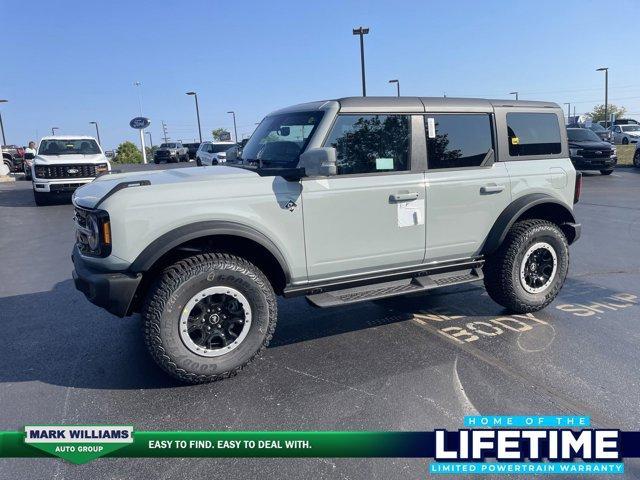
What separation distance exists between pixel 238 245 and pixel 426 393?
1.73m

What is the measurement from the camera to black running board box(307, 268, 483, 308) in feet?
12.9

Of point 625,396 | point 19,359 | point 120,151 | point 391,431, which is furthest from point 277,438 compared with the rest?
point 120,151

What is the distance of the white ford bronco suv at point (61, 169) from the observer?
547 inches

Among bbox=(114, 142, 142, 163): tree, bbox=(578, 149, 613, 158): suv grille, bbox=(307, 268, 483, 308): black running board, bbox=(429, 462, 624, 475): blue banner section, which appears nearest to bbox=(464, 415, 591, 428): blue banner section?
bbox=(429, 462, 624, 475): blue banner section

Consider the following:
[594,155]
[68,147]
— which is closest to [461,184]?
[68,147]

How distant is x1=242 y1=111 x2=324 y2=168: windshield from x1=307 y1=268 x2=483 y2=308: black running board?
1.09 meters

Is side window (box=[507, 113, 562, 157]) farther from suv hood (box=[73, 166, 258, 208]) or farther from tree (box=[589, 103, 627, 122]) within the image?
tree (box=[589, 103, 627, 122])

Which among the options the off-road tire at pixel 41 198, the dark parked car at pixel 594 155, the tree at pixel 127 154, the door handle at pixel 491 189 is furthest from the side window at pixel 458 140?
the tree at pixel 127 154

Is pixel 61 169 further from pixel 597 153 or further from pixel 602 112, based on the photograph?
pixel 602 112

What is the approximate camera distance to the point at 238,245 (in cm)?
381

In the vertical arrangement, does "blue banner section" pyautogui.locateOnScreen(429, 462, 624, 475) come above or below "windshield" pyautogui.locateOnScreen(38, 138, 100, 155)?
below

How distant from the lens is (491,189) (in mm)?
4539

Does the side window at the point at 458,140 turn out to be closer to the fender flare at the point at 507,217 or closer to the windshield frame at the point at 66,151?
the fender flare at the point at 507,217

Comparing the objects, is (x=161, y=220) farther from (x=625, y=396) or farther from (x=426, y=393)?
(x=625, y=396)
